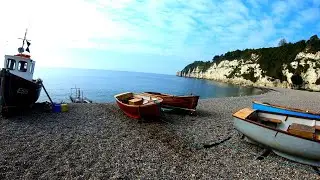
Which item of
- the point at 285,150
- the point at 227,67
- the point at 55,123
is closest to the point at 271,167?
the point at 285,150

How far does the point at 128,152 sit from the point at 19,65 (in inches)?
576

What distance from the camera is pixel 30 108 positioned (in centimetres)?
2058

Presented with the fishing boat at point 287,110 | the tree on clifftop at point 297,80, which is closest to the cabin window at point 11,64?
the fishing boat at point 287,110

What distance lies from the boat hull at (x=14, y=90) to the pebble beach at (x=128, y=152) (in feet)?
4.08

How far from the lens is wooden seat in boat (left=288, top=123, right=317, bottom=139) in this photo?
1222 cm

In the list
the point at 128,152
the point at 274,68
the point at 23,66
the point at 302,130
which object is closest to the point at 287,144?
the point at 302,130

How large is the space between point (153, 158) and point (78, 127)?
659cm

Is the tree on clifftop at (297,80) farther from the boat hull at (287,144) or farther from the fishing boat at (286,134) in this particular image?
the boat hull at (287,144)

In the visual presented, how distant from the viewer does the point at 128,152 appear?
11867mm

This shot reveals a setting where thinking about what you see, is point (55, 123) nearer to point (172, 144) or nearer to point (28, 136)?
point (28, 136)

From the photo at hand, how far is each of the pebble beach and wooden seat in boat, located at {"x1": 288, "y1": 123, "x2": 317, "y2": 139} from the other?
1591mm

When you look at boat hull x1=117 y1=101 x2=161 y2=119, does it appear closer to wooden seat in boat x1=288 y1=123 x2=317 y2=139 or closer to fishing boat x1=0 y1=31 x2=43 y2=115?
fishing boat x1=0 y1=31 x2=43 y2=115

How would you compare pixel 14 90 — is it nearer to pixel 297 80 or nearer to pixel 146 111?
pixel 146 111

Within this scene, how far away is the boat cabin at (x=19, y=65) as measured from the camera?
21.2 metres
